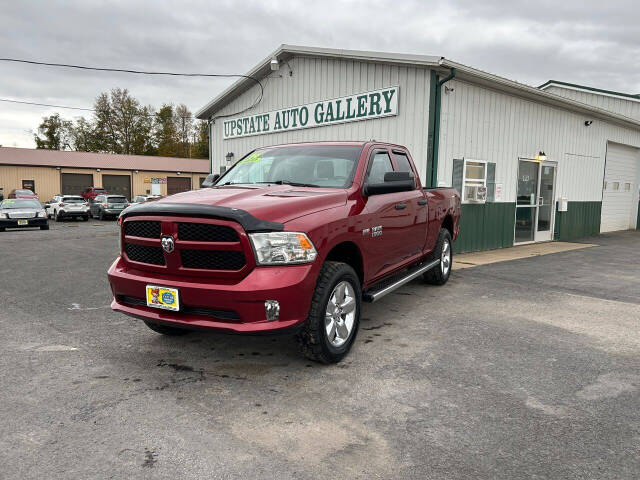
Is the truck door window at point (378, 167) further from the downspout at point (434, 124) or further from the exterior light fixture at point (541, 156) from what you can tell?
the exterior light fixture at point (541, 156)

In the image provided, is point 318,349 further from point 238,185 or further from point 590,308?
point 590,308

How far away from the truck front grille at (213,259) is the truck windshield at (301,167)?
1.44 metres

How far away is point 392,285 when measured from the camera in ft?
16.1

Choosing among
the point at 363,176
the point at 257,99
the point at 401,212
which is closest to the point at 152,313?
the point at 363,176

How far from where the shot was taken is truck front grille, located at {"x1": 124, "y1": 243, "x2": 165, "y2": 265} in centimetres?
368

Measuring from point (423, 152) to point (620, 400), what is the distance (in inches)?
275

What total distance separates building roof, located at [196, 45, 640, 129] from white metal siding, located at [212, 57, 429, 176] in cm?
26

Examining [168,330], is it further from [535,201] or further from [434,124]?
[535,201]

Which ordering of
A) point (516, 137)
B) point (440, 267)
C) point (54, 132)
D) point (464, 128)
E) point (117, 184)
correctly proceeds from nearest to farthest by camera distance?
point (440, 267)
point (464, 128)
point (516, 137)
point (117, 184)
point (54, 132)

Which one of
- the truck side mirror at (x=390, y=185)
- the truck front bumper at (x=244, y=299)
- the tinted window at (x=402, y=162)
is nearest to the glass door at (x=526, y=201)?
the tinted window at (x=402, y=162)

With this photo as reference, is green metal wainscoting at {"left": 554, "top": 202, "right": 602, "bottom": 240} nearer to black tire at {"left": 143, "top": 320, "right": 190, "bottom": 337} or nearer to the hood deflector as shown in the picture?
black tire at {"left": 143, "top": 320, "right": 190, "bottom": 337}

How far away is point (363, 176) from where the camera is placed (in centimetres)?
459

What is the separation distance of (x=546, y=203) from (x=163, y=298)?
1271 cm

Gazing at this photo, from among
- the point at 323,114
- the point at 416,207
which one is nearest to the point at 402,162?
the point at 416,207
